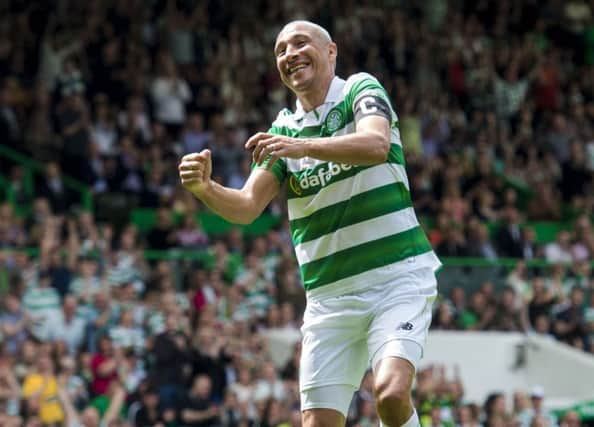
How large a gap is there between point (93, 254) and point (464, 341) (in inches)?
189

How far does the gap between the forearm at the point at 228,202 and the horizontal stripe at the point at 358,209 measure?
319 millimetres

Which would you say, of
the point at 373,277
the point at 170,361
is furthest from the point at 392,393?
the point at 170,361

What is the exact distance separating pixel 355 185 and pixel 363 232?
24 centimetres

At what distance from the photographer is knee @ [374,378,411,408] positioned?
691 cm

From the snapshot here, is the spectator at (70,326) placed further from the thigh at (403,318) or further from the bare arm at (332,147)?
the bare arm at (332,147)

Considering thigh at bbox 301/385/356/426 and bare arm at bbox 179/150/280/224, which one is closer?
bare arm at bbox 179/150/280/224

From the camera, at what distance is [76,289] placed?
15523 mm

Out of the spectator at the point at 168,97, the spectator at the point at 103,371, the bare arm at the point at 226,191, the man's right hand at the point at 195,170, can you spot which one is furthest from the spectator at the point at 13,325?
the man's right hand at the point at 195,170

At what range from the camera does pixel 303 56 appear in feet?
24.5

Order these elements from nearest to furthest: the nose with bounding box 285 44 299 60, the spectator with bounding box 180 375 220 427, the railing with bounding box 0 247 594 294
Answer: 1. the nose with bounding box 285 44 299 60
2. the spectator with bounding box 180 375 220 427
3. the railing with bounding box 0 247 594 294

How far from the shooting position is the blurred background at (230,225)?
48.5ft

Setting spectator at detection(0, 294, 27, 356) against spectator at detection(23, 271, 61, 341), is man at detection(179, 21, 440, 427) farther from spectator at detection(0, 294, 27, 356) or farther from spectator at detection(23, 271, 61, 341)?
spectator at detection(23, 271, 61, 341)

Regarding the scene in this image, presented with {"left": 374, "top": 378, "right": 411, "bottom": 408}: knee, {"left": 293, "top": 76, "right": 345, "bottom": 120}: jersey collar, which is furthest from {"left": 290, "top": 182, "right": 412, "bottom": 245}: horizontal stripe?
{"left": 374, "top": 378, "right": 411, "bottom": 408}: knee

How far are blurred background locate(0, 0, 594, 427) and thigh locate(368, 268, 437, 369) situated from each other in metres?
6.37
